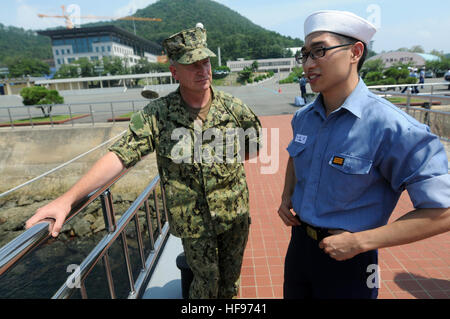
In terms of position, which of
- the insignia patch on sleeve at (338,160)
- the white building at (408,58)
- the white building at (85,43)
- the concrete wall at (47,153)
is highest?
the white building at (85,43)

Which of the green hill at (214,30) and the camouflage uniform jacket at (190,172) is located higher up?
the green hill at (214,30)

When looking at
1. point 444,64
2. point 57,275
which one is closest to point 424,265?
point 57,275

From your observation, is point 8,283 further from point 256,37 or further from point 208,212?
point 256,37

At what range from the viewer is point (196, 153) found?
161cm

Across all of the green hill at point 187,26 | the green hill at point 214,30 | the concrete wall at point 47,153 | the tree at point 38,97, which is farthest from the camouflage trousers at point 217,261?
the green hill at point 187,26

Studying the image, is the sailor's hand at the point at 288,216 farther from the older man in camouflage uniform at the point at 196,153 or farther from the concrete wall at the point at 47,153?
the concrete wall at the point at 47,153

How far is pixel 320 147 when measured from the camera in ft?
3.98

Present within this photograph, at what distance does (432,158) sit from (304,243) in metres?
0.61

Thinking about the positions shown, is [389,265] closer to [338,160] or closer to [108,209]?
[338,160]

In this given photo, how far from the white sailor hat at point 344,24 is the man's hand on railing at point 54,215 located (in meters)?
1.16

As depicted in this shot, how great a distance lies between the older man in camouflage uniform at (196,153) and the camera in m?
1.57

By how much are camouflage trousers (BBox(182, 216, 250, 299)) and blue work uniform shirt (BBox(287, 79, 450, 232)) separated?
22.8 inches

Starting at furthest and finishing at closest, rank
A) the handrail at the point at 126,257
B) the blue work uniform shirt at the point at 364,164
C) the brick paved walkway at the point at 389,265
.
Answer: the brick paved walkway at the point at 389,265 → the handrail at the point at 126,257 → the blue work uniform shirt at the point at 364,164

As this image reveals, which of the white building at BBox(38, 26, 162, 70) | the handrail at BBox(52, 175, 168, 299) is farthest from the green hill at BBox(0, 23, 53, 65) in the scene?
the handrail at BBox(52, 175, 168, 299)
